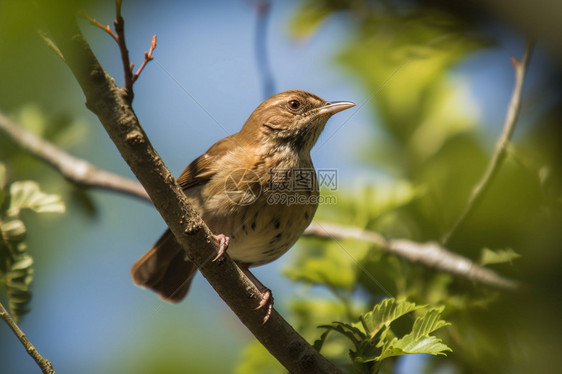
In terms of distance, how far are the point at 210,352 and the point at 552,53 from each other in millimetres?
3878

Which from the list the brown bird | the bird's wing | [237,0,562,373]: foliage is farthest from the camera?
the bird's wing

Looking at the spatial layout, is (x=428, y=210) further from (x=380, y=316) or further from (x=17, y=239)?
(x=17, y=239)

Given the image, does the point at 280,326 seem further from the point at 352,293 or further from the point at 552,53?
the point at 552,53

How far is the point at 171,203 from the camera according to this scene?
2.86 m

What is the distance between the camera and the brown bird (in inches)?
162

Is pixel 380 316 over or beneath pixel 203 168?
beneath

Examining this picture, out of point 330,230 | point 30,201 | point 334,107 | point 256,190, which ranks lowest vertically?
point 330,230

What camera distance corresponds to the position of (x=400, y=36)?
349 cm

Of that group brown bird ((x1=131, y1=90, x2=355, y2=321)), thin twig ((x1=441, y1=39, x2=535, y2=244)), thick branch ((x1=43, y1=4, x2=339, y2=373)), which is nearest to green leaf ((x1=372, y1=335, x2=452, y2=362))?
thick branch ((x1=43, y1=4, x2=339, y2=373))

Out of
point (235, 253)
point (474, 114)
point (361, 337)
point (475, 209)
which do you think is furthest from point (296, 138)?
point (361, 337)

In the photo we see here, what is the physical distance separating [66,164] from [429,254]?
316 centimetres

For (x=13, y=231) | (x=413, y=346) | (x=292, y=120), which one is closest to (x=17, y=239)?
(x=13, y=231)

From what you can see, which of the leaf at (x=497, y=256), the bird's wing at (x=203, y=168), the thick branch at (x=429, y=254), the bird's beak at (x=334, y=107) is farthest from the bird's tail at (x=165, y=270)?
the leaf at (x=497, y=256)

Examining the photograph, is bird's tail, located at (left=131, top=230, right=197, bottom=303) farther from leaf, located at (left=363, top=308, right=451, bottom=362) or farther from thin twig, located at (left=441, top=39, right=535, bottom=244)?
leaf, located at (left=363, top=308, right=451, bottom=362)
